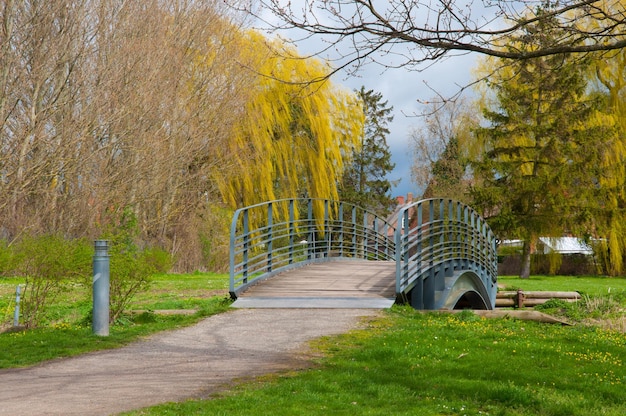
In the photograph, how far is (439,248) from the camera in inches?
883

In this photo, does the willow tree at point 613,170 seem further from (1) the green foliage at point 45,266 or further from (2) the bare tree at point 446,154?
(1) the green foliage at point 45,266

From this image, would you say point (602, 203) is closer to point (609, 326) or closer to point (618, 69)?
point (618, 69)

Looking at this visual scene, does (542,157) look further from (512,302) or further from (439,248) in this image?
(439,248)

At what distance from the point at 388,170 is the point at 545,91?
32.2m

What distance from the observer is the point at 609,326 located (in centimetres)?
1738

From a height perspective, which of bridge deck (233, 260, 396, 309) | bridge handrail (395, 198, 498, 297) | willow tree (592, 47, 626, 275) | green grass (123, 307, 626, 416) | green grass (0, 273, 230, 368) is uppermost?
willow tree (592, 47, 626, 275)

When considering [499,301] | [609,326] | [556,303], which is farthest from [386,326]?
[499,301]

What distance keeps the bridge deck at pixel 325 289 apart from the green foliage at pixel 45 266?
308 centimetres

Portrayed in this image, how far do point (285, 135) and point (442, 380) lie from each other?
28.4 m

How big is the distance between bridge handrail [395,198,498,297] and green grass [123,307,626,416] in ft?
12.0

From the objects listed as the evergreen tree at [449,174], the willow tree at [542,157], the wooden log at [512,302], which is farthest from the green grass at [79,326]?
the evergreen tree at [449,174]

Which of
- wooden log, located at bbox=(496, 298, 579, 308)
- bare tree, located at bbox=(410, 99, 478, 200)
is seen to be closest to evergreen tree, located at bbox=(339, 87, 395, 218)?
bare tree, located at bbox=(410, 99, 478, 200)

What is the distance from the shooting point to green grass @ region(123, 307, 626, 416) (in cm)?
680

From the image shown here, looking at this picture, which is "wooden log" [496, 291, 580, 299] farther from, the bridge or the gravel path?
the gravel path
